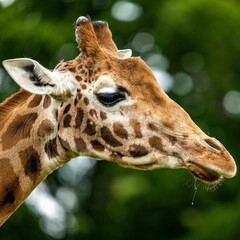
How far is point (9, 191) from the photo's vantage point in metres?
8.64

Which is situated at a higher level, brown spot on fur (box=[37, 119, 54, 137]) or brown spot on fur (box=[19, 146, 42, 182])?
brown spot on fur (box=[37, 119, 54, 137])

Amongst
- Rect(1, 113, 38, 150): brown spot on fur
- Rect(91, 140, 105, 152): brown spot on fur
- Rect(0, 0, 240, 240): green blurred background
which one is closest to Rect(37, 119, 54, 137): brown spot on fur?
Rect(1, 113, 38, 150): brown spot on fur

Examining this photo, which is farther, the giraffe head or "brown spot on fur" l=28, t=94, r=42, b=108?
"brown spot on fur" l=28, t=94, r=42, b=108

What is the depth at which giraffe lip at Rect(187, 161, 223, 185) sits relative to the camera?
8.15m

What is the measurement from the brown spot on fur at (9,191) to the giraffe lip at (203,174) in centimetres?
140

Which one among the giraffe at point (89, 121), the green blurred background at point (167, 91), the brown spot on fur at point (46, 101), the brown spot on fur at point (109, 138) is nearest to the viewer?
the giraffe at point (89, 121)

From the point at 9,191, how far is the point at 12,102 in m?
0.84

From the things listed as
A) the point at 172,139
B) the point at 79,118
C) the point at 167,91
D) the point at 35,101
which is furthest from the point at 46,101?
the point at 167,91

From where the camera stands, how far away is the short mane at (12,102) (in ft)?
29.8

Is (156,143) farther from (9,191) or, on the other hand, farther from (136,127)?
(9,191)

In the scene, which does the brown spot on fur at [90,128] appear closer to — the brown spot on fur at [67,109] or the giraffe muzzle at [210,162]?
the brown spot on fur at [67,109]

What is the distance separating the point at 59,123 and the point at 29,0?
45.7ft

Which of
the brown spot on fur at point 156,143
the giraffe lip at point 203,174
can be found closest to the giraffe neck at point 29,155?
the brown spot on fur at point 156,143

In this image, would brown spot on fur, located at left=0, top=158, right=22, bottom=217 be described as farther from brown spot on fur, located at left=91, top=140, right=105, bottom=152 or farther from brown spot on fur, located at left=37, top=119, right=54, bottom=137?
brown spot on fur, located at left=91, top=140, right=105, bottom=152
